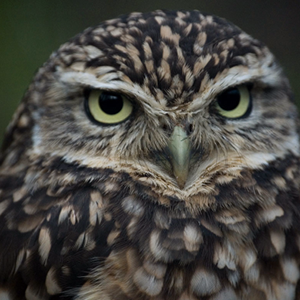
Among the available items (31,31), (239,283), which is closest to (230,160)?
(239,283)

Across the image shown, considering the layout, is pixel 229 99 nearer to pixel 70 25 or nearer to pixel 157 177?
pixel 157 177

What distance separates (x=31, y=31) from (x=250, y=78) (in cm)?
312

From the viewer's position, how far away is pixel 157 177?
6.34 ft

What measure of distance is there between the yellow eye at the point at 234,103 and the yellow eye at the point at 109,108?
0.31 m

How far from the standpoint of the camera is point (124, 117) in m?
1.95

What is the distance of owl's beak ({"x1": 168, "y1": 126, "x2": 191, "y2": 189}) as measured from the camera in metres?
1.86

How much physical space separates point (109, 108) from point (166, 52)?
0.27 metres

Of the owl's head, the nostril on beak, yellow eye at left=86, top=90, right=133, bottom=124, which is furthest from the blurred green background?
the nostril on beak

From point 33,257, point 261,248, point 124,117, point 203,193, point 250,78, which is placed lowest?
point 33,257

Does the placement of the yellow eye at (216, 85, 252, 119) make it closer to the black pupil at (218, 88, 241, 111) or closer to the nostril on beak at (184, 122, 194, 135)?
the black pupil at (218, 88, 241, 111)

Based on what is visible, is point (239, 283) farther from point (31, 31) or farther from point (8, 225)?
point (31, 31)

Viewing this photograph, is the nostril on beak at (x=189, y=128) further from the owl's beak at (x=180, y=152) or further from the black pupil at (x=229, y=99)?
the black pupil at (x=229, y=99)

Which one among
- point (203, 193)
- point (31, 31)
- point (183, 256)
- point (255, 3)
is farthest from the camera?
point (255, 3)

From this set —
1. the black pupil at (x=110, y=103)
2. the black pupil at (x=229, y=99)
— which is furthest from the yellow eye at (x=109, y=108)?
the black pupil at (x=229, y=99)
